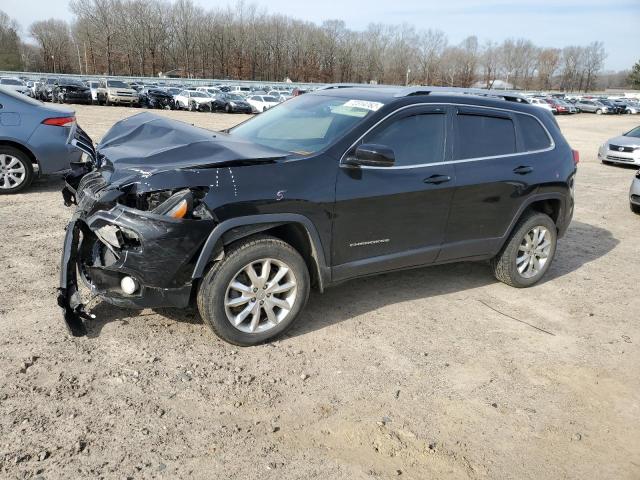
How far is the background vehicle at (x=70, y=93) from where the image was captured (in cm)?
3475

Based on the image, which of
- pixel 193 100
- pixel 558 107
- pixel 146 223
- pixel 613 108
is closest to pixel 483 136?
pixel 146 223

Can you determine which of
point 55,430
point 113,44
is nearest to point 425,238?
point 55,430

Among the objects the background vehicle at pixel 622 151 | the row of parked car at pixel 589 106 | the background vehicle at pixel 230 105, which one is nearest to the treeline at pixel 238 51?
the row of parked car at pixel 589 106

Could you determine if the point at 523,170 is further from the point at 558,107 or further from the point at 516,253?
the point at 558,107

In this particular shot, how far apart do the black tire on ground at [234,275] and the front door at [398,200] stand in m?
0.38

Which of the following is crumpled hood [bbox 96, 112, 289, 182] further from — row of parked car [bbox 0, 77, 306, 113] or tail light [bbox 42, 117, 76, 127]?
row of parked car [bbox 0, 77, 306, 113]

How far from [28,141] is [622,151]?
49.1ft

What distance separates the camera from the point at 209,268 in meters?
3.54

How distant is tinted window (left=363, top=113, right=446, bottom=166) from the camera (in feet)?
13.5

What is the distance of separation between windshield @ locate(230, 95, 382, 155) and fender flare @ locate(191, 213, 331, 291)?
1.84 feet

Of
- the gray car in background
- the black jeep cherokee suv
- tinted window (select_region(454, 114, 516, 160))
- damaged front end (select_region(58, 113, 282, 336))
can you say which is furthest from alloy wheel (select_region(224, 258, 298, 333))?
the gray car in background

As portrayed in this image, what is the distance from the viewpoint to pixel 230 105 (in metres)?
37.2

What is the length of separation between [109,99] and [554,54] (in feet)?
419

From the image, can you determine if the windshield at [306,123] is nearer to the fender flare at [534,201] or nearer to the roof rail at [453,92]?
the roof rail at [453,92]
